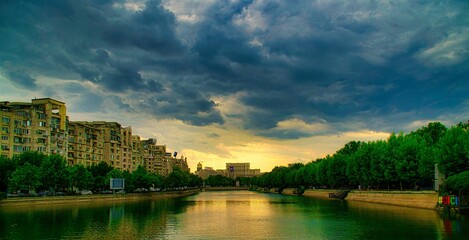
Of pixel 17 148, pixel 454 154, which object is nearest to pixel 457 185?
pixel 454 154

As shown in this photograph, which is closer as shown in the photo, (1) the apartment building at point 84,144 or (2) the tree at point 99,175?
(2) the tree at point 99,175

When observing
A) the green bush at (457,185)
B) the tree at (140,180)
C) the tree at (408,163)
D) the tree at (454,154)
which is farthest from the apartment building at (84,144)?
the green bush at (457,185)

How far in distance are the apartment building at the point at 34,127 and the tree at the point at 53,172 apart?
68.4 ft

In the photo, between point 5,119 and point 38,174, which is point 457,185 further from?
point 5,119

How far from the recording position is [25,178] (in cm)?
9556

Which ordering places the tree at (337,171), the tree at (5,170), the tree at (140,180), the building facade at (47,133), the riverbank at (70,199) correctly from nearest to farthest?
the riverbank at (70,199) → the tree at (5,170) → the building facade at (47,133) → the tree at (337,171) → the tree at (140,180)

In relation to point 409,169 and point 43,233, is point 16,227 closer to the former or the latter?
point 43,233

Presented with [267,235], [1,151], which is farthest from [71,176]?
[267,235]

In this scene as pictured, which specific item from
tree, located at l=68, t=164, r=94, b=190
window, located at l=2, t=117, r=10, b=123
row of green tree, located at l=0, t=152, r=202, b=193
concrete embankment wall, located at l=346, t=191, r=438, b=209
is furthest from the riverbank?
concrete embankment wall, located at l=346, t=191, r=438, b=209

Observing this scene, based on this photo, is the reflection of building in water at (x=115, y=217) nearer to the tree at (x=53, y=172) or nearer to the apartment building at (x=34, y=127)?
the tree at (x=53, y=172)

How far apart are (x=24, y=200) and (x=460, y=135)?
8363 centimetres

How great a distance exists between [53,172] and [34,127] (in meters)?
31.9

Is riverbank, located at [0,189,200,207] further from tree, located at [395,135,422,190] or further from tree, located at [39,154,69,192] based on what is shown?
tree, located at [395,135,422,190]

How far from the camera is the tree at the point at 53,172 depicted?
336 feet
